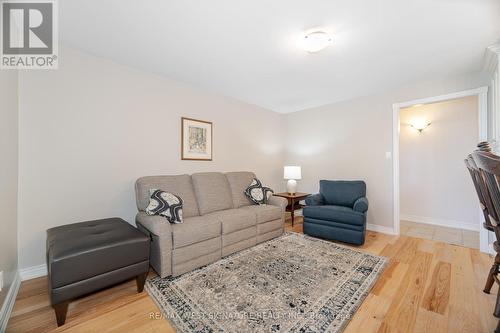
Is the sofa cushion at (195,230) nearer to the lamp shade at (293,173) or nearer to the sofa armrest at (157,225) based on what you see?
the sofa armrest at (157,225)

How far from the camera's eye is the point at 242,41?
6.70 ft

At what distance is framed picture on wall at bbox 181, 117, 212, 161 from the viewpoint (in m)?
3.10

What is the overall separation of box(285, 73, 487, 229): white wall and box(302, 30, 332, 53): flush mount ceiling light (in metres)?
2.02

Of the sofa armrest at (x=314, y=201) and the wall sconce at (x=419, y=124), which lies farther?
Result: the wall sconce at (x=419, y=124)

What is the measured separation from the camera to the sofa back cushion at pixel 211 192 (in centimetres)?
279

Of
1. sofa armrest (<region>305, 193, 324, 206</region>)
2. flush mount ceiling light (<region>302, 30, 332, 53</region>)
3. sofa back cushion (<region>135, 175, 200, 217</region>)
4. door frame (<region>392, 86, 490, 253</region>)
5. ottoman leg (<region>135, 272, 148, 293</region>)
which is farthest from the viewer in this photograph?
sofa armrest (<region>305, 193, 324, 206</region>)

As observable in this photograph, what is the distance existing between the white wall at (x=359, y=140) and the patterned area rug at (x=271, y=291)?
4.73 ft

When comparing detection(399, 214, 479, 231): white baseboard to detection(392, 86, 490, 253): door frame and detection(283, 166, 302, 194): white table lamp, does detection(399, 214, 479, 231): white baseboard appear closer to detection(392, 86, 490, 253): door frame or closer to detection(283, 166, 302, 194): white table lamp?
detection(392, 86, 490, 253): door frame

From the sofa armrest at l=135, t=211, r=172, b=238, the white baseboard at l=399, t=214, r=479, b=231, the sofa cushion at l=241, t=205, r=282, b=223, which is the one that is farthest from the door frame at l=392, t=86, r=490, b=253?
the sofa armrest at l=135, t=211, r=172, b=238

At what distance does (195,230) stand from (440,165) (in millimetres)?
4414

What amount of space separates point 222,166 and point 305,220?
164 centimetres

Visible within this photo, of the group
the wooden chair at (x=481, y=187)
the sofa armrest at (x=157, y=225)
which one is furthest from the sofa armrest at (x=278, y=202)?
the wooden chair at (x=481, y=187)

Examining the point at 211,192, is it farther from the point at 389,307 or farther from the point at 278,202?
the point at 389,307

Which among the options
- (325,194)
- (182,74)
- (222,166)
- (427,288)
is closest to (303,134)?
(325,194)
